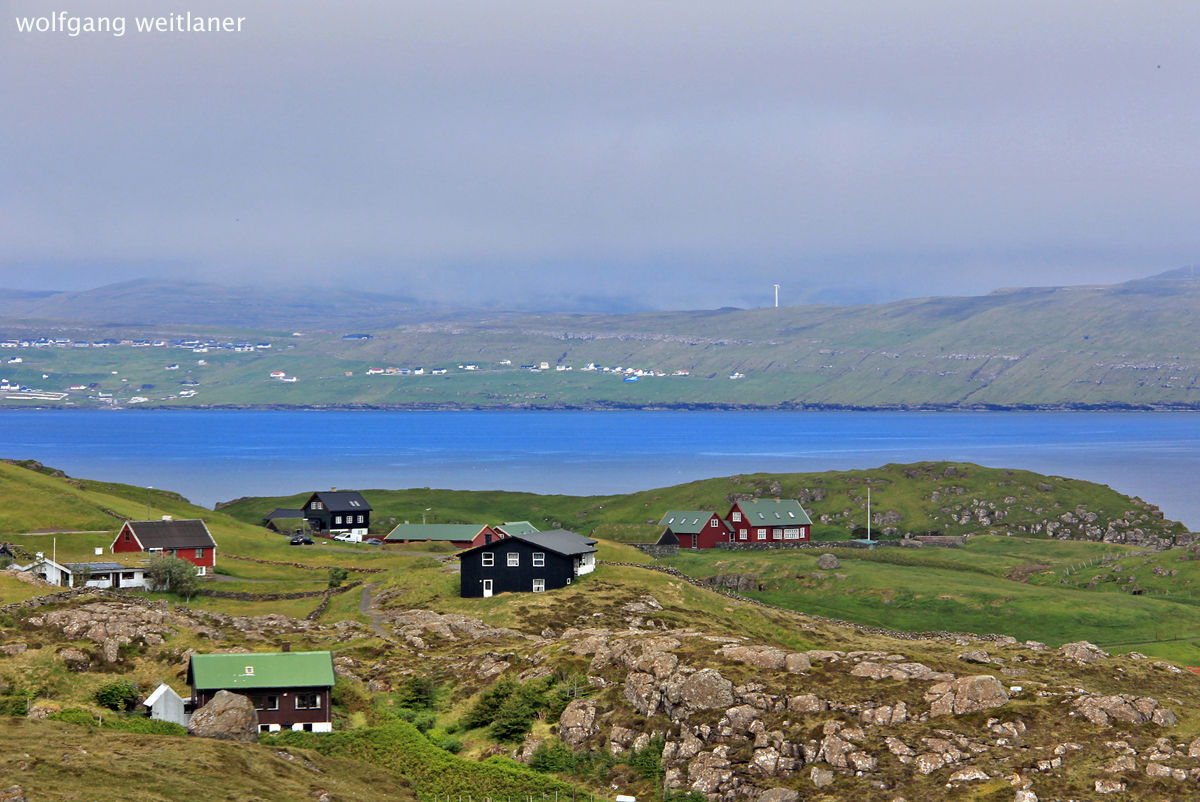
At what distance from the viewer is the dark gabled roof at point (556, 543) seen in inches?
3211

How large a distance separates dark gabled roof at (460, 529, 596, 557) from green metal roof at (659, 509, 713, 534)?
153ft

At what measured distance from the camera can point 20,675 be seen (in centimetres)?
5066

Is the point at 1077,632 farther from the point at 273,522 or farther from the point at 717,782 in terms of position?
the point at 273,522

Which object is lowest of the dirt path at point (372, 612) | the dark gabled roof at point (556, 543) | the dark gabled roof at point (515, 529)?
the dirt path at point (372, 612)

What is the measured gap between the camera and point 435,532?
125 m

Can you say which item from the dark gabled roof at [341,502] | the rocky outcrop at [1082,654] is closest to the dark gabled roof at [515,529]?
the dark gabled roof at [341,502]

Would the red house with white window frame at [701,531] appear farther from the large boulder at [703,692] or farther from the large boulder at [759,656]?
the large boulder at [703,692]

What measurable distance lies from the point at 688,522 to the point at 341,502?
46145 millimetres

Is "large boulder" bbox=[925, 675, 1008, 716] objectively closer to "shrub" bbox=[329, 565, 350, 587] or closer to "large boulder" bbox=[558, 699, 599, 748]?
"large boulder" bbox=[558, 699, 599, 748]

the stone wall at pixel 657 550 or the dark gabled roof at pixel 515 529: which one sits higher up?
the dark gabled roof at pixel 515 529

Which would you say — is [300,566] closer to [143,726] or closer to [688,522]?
[143,726]

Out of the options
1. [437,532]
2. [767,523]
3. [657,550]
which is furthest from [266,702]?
[767,523]

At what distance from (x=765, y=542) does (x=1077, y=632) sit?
52.5 m

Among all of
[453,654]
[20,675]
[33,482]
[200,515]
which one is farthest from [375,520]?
[20,675]
